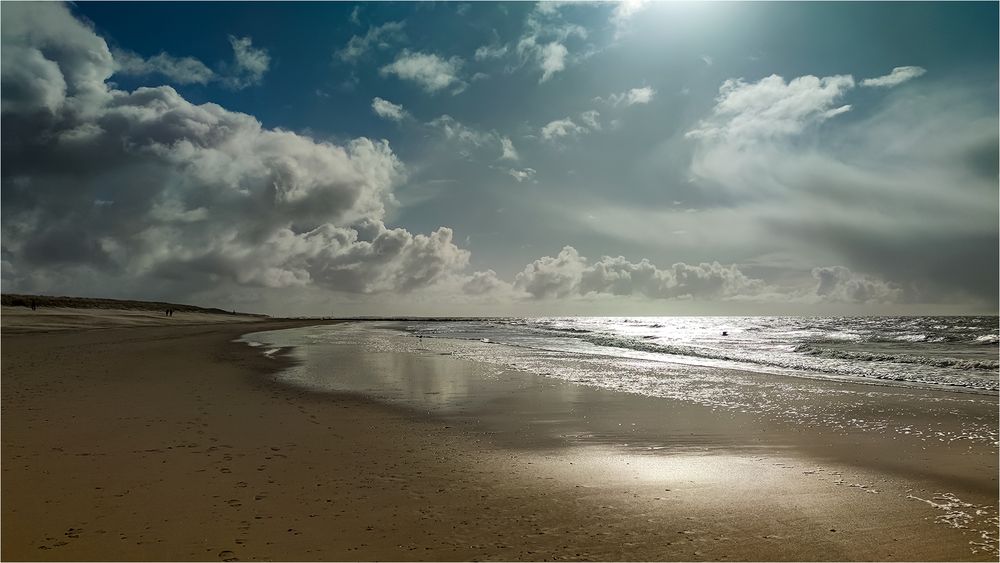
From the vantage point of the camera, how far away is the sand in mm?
6016

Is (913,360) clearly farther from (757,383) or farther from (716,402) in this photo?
(716,402)

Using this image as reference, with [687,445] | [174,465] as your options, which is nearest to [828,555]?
[687,445]

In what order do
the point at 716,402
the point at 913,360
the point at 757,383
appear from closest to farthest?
the point at 716,402 < the point at 757,383 < the point at 913,360

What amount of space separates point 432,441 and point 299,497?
12.4 ft

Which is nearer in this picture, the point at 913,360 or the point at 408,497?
the point at 408,497

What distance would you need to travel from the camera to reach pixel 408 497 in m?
7.48

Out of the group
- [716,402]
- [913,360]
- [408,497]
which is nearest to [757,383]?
[716,402]

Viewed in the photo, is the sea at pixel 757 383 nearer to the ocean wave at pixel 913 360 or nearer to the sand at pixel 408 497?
the ocean wave at pixel 913 360

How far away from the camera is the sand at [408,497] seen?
19.7 feet

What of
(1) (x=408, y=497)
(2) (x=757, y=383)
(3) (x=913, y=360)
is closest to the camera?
(1) (x=408, y=497)

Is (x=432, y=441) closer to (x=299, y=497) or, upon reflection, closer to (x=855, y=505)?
(x=299, y=497)

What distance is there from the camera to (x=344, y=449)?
10070mm

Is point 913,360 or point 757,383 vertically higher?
point 913,360

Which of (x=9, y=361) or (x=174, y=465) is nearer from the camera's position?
(x=174, y=465)
